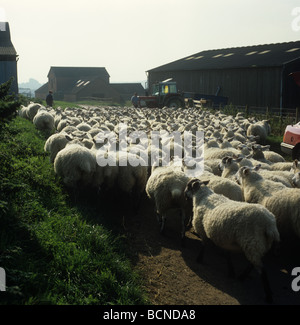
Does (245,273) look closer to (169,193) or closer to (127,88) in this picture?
(169,193)

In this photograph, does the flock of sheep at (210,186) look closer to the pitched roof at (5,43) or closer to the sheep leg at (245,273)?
the sheep leg at (245,273)

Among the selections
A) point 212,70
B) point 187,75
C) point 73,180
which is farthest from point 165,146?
point 187,75

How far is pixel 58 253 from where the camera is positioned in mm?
4824

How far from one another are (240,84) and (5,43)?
2286cm

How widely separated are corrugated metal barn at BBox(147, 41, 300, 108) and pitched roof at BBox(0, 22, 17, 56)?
16.7m

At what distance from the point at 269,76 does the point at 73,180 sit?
24271 mm

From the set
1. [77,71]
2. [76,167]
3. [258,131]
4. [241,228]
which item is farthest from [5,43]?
[77,71]

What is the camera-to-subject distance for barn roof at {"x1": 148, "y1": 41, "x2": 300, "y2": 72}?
29250 millimetres

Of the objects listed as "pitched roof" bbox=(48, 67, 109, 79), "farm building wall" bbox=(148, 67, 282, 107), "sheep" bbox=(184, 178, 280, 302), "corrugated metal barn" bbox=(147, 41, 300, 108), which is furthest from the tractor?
"pitched roof" bbox=(48, 67, 109, 79)

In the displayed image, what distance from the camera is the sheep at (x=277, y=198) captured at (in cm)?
556

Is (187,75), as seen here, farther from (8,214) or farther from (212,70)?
(8,214)

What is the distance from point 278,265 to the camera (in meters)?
5.61

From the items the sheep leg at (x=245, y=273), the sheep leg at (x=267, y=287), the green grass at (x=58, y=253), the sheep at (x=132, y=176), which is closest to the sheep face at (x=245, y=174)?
the sheep leg at (x=245, y=273)
